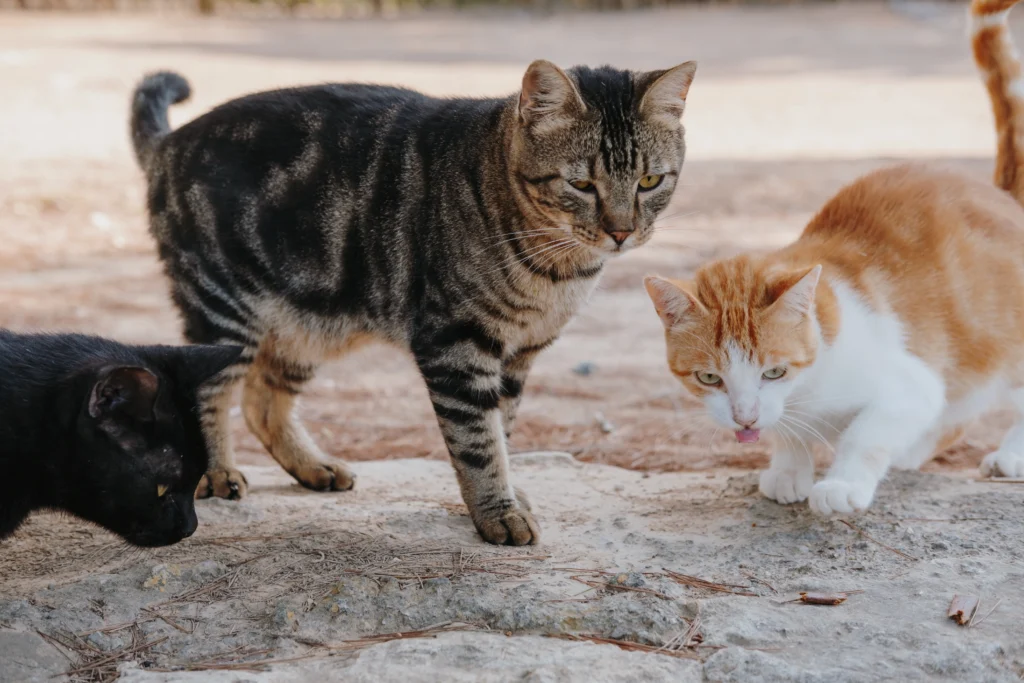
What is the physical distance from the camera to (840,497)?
117 inches

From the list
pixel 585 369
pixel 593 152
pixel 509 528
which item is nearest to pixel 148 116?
pixel 593 152

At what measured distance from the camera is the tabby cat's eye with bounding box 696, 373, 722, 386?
10.4ft

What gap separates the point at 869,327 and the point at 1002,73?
1.25 meters

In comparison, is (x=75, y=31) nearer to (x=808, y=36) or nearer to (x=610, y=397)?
(x=808, y=36)

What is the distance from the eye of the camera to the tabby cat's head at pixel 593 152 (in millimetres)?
3146

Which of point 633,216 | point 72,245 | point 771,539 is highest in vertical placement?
point 633,216

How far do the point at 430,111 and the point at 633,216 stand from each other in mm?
886

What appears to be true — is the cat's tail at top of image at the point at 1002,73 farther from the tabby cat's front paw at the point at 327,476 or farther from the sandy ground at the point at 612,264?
the tabby cat's front paw at the point at 327,476

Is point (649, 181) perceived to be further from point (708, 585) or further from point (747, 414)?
point (708, 585)

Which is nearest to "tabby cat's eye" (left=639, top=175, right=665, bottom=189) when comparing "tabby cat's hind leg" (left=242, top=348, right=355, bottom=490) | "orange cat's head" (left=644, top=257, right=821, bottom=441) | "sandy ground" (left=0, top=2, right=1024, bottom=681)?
"orange cat's head" (left=644, top=257, right=821, bottom=441)

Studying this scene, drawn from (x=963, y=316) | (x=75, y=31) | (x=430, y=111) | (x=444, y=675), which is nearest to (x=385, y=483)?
(x=430, y=111)

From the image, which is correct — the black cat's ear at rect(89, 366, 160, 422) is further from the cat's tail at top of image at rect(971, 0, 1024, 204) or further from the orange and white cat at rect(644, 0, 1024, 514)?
the cat's tail at top of image at rect(971, 0, 1024, 204)

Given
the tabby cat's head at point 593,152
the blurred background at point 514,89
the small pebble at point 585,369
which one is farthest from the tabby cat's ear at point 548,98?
the small pebble at point 585,369

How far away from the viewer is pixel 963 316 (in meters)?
3.42
